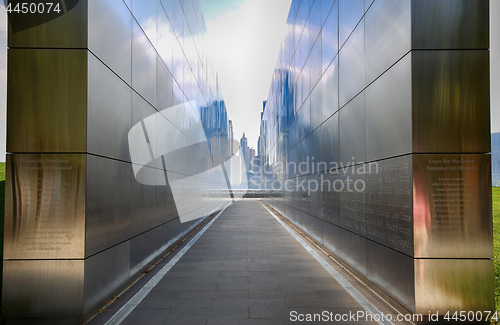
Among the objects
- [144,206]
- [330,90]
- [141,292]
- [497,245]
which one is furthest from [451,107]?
[497,245]

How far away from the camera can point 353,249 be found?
23.1 ft

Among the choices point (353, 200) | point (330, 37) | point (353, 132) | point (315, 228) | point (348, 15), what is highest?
point (330, 37)

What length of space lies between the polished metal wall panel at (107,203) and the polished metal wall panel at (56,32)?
5.68ft

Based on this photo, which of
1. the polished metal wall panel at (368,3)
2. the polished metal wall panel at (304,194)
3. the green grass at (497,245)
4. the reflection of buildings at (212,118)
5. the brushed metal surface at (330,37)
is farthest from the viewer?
the reflection of buildings at (212,118)

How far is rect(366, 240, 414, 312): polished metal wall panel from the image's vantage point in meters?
4.62

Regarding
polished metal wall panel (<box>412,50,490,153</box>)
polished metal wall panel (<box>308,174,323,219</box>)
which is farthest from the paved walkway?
polished metal wall panel (<box>412,50,490,153</box>)

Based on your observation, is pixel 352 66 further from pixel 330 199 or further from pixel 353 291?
pixel 353 291

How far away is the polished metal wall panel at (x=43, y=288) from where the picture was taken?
178 inches

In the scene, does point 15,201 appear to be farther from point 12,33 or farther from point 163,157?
point 163,157

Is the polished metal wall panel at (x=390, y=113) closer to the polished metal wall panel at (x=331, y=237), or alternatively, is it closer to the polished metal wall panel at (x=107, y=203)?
the polished metal wall panel at (x=331, y=237)

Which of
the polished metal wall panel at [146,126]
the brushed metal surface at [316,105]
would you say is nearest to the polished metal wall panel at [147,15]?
the polished metal wall panel at [146,126]

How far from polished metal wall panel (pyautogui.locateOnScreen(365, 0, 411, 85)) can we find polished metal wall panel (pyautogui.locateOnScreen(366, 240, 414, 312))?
2.82 m

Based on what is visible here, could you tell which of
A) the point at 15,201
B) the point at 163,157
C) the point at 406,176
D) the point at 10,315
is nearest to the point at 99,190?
the point at 15,201

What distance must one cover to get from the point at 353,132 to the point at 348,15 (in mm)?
2741
